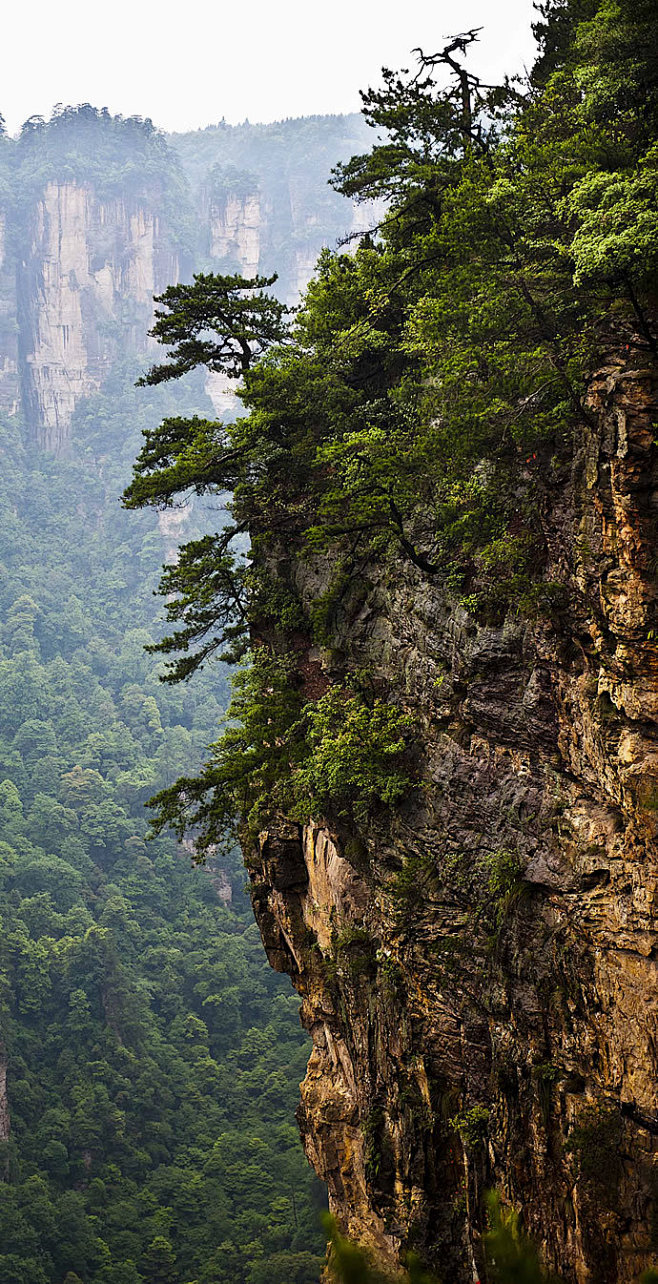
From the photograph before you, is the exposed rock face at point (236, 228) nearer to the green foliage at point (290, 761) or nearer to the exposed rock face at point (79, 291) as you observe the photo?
the exposed rock face at point (79, 291)

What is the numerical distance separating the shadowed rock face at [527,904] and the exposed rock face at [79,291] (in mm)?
104251

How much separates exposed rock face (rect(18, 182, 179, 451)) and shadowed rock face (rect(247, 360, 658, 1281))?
10425 cm

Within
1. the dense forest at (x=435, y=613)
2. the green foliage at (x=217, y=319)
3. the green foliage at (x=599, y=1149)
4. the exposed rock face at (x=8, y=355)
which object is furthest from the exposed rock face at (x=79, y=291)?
the green foliage at (x=599, y=1149)

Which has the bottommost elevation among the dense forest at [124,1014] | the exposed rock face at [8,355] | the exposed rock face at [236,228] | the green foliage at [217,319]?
the dense forest at [124,1014]

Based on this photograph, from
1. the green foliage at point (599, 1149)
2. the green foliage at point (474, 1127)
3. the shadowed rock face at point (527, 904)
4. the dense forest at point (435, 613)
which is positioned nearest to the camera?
the green foliage at point (599, 1149)

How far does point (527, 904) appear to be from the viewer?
33.2 feet

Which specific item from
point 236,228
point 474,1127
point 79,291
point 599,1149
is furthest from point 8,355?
point 599,1149

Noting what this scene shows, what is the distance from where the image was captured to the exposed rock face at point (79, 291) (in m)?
110

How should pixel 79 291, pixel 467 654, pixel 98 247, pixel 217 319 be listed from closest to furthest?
pixel 467 654
pixel 217 319
pixel 79 291
pixel 98 247

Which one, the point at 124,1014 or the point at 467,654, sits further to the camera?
the point at 124,1014

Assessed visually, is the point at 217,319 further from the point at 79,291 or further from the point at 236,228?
the point at 236,228

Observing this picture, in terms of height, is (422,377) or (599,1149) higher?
(422,377)

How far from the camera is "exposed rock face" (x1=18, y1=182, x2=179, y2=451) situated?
110 meters

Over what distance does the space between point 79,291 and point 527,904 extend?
113274mm
